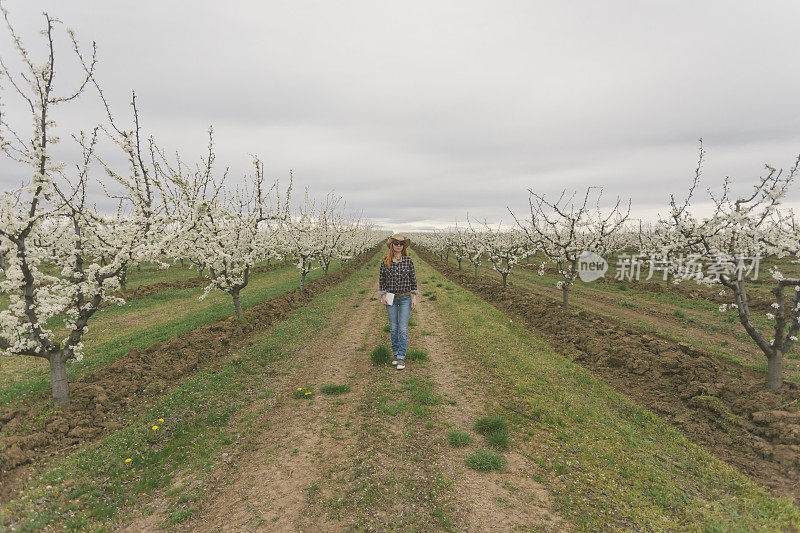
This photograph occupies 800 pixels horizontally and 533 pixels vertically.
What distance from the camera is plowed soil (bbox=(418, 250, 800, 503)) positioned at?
208 inches

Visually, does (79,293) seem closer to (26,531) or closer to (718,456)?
(26,531)

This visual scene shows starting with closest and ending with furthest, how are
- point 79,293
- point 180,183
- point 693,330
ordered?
1. point 79,293
2. point 180,183
3. point 693,330

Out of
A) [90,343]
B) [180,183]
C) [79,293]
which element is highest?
[180,183]

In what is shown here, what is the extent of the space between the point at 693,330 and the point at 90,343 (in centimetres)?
2337

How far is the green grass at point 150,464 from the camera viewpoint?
13.6 feet

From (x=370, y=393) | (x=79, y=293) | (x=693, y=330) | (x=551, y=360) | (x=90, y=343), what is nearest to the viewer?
(x=79, y=293)

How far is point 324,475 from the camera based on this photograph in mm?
4875

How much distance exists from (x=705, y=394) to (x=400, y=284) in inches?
291

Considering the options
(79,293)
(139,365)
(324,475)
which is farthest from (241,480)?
(139,365)

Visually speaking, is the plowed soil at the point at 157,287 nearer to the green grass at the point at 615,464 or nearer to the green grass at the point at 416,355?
the green grass at the point at 416,355

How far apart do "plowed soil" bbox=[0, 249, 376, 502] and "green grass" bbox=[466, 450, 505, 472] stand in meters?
6.55

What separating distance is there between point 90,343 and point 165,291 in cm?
1201

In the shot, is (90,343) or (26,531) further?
(90,343)

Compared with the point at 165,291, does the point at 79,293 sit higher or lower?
higher
